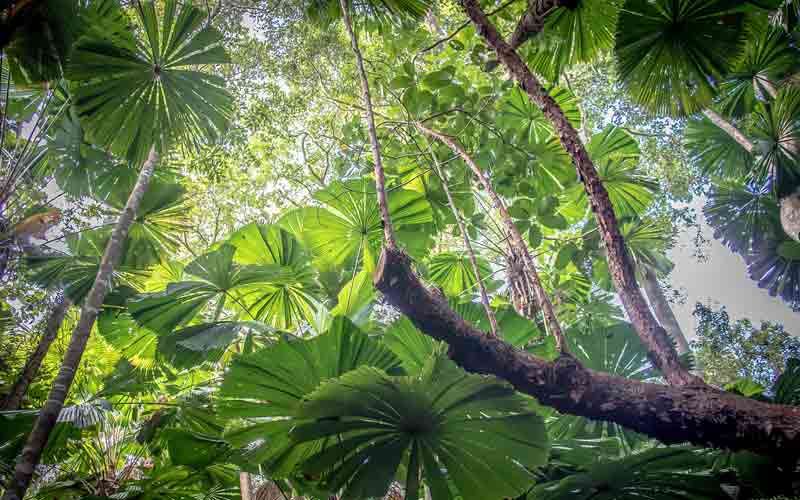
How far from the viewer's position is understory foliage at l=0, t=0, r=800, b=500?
133 cm

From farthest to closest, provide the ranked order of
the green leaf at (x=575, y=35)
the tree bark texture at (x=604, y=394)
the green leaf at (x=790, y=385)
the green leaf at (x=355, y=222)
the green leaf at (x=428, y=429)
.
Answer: the green leaf at (x=355, y=222) → the green leaf at (x=575, y=35) → the green leaf at (x=790, y=385) → the green leaf at (x=428, y=429) → the tree bark texture at (x=604, y=394)

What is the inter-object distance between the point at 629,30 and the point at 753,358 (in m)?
7.68

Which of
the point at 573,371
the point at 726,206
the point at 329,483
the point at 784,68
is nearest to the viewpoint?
the point at 573,371

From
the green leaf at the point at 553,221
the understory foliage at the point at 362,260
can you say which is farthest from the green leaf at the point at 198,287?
the green leaf at the point at 553,221

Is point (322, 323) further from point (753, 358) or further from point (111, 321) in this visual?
point (753, 358)

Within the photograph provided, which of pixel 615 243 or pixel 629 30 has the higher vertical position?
pixel 629 30

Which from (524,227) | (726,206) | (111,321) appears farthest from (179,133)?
(726,206)

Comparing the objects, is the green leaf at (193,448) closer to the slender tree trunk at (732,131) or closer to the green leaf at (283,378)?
the green leaf at (283,378)

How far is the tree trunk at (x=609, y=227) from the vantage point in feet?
4.13

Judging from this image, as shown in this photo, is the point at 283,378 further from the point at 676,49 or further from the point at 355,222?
the point at 676,49

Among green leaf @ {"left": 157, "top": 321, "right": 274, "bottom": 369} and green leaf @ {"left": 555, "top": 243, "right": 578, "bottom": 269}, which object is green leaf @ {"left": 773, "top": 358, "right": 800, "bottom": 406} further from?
green leaf @ {"left": 157, "top": 321, "right": 274, "bottom": 369}

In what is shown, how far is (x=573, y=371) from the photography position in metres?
1.13

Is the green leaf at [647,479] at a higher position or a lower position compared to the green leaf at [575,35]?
lower

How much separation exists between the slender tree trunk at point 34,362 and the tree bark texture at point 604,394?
3315mm
